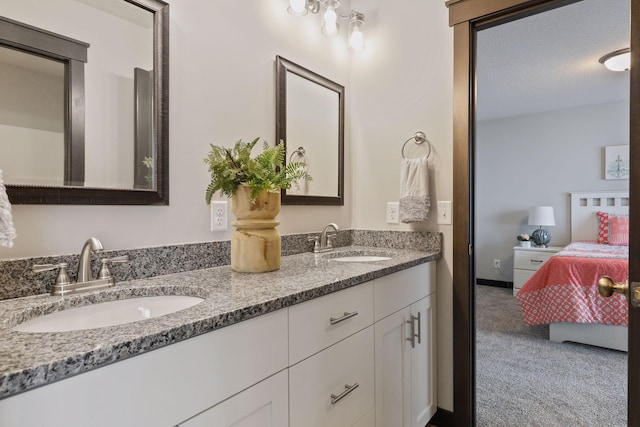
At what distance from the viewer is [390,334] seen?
1.39 m

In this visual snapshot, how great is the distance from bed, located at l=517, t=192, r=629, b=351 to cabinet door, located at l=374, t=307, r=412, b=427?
195 cm

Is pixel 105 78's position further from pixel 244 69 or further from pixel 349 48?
pixel 349 48

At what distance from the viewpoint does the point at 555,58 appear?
10.1 ft

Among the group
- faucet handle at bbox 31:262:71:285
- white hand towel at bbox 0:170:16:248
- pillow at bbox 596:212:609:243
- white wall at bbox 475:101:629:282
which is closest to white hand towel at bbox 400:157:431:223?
faucet handle at bbox 31:262:71:285

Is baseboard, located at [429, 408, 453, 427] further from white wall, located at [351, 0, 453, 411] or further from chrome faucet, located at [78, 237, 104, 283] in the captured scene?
chrome faucet, located at [78, 237, 104, 283]

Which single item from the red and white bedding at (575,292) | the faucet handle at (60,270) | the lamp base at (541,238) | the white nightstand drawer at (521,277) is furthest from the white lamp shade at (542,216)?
the faucet handle at (60,270)

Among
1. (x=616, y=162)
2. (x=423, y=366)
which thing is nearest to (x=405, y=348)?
(x=423, y=366)

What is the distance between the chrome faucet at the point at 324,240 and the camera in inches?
72.8

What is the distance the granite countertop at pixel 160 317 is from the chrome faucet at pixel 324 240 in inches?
13.9

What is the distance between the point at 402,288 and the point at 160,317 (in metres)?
1.01

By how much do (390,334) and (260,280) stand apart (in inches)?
23.3

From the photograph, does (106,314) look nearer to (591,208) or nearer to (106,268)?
(106,268)

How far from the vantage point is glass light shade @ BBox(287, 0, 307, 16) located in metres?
1.67

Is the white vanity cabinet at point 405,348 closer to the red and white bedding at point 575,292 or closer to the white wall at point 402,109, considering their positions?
the white wall at point 402,109
